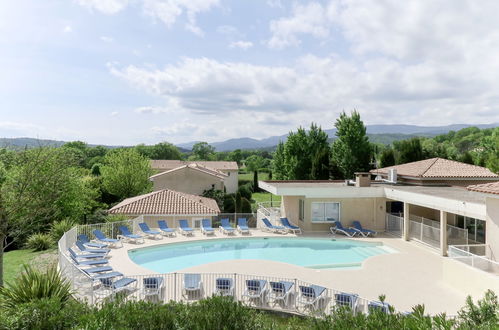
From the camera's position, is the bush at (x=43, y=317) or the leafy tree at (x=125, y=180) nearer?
the bush at (x=43, y=317)

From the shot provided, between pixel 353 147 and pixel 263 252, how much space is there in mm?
23402

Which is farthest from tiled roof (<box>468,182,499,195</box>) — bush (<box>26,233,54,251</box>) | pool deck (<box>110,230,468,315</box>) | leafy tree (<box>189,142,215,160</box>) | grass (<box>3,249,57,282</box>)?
leafy tree (<box>189,142,215,160</box>)

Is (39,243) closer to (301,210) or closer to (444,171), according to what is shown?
(301,210)

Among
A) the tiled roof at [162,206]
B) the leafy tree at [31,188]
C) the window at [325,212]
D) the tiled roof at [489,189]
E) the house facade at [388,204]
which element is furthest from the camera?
the tiled roof at [162,206]

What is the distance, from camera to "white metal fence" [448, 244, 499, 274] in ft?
41.6

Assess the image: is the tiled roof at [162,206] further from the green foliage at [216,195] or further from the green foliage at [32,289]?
the green foliage at [216,195]

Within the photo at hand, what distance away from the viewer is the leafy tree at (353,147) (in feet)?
131

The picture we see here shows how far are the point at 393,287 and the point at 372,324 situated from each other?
10.3 meters

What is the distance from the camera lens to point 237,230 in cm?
2483

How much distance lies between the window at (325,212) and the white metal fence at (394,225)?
3.46 meters

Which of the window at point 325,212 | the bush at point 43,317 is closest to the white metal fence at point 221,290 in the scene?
the bush at point 43,317

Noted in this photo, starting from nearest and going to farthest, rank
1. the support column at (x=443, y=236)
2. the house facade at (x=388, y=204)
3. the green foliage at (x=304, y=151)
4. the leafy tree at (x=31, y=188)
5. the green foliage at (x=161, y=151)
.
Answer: the leafy tree at (x=31, y=188) → the support column at (x=443, y=236) → the house facade at (x=388, y=204) → the green foliage at (x=304, y=151) → the green foliage at (x=161, y=151)

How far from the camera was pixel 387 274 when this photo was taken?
596 inches

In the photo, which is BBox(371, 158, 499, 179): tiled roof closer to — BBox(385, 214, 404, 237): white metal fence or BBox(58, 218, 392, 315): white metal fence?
BBox(385, 214, 404, 237): white metal fence
